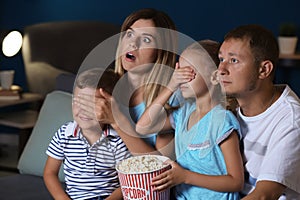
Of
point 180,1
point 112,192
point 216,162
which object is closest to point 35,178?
point 112,192

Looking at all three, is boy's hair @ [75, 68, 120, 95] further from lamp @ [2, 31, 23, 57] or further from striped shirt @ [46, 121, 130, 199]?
lamp @ [2, 31, 23, 57]

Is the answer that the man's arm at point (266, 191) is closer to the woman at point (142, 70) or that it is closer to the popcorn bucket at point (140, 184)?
the popcorn bucket at point (140, 184)

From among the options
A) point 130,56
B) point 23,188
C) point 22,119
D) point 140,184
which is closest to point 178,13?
point 22,119

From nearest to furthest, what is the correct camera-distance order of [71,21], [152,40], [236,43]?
[236,43], [152,40], [71,21]

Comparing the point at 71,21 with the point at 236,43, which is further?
the point at 71,21

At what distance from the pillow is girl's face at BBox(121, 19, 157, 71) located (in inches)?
20.5

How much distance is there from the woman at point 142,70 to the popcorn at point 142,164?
0.54 feet

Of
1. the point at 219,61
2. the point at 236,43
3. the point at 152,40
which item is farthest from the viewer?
the point at 152,40

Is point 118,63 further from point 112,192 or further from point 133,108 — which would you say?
point 112,192

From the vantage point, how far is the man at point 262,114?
1.54 meters

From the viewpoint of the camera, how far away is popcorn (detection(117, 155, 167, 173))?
158 centimetres

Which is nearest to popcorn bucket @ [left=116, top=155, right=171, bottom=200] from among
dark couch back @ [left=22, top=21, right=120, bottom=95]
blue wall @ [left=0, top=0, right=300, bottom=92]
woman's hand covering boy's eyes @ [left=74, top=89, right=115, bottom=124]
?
woman's hand covering boy's eyes @ [left=74, top=89, right=115, bottom=124]

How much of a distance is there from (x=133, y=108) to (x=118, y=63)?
A: 160mm

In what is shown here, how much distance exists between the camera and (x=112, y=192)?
188cm
